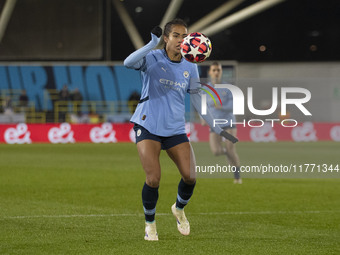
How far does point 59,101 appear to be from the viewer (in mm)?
37875

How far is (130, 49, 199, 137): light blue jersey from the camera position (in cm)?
751

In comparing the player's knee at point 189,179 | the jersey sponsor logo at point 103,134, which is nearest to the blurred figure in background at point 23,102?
the jersey sponsor logo at point 103,134

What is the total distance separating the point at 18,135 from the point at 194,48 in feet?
76.1

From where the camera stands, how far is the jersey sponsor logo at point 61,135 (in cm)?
3033

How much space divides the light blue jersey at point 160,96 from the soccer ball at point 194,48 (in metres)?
0.19

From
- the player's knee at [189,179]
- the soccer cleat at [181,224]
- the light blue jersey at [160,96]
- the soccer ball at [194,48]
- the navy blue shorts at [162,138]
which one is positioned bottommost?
the soccer cleat at [181,224]

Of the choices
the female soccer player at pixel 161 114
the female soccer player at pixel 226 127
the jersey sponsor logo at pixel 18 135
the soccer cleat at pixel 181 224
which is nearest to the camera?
the female soccer player at pixel 161 114

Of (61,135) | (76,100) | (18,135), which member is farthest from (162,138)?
(76,100)

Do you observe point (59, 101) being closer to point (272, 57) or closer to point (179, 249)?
point (272, 57)

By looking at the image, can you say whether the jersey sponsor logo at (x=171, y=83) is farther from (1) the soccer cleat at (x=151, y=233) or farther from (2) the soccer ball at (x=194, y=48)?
(1) the soccer cleat at (x=151, y=233)

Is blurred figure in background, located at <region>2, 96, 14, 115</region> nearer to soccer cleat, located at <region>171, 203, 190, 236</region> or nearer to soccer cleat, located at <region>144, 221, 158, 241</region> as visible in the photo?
soccer cleat, located at <region>171, 203, 190, 236</region>

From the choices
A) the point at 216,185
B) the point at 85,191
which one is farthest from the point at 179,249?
the point at 216,185

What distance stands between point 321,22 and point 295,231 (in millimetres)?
36529

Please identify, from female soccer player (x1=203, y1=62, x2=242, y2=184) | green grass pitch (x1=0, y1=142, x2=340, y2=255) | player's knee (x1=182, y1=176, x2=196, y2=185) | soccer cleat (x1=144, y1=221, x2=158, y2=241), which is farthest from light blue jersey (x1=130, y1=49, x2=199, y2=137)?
female soccer player (x1=203, y1=62, x2=242, y2=184)
